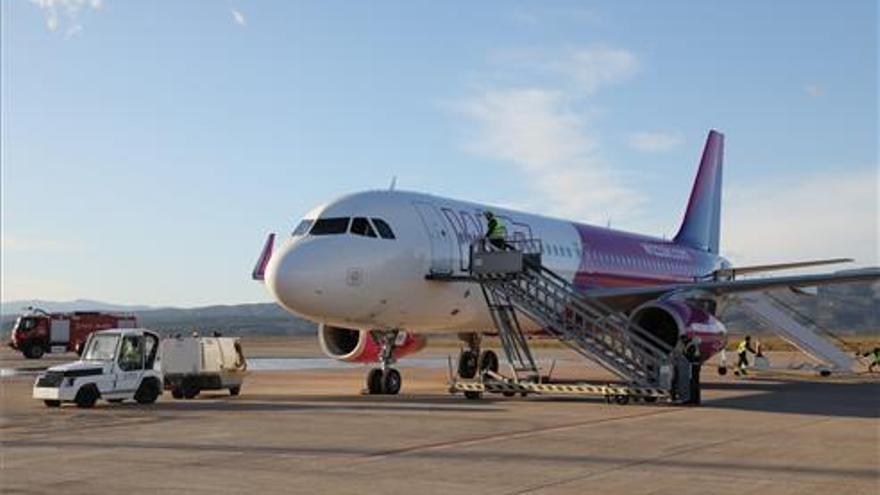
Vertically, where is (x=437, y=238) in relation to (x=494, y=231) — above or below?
below

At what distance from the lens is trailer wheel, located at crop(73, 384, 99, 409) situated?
661 inches

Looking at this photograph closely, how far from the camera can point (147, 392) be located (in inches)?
699

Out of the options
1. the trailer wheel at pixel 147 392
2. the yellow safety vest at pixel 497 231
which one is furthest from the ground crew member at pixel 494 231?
the trailer wheel at pixel 147 392

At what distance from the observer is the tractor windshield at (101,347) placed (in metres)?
17.7

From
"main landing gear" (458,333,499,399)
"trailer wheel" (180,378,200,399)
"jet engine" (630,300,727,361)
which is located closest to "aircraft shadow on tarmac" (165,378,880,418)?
"trailer wheel" (180,378,200,399)

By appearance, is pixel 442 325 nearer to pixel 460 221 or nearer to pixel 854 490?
pixel 460 221

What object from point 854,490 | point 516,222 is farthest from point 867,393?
point 854,490

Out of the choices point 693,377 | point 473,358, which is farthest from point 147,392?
point 473,358

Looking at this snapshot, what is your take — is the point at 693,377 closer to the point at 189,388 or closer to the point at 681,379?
the point at 681,379

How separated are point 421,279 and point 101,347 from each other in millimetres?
5778

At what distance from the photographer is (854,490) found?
27.7ft

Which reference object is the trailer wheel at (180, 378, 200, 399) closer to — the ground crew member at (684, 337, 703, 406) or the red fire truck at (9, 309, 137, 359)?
the ground crew member at (684, 337, 703, 406)

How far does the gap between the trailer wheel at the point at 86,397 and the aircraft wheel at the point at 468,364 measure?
10547 mm

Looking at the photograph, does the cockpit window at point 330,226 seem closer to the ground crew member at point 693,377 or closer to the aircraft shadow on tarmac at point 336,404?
the aircraft shadow on tarmac at point 336,404
